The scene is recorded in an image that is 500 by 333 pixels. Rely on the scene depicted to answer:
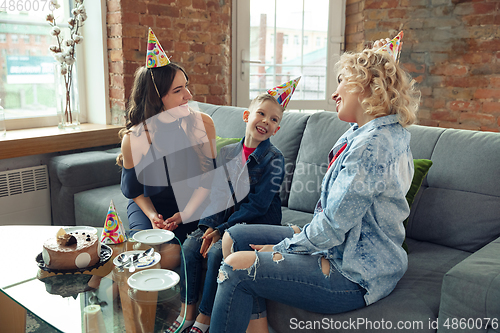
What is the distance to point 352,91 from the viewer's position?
1253mm

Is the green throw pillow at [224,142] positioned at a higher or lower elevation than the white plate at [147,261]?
higher

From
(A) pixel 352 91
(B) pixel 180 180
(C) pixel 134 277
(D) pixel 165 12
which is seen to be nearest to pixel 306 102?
(D) pixel 165 12

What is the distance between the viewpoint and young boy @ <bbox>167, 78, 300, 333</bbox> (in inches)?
61.1

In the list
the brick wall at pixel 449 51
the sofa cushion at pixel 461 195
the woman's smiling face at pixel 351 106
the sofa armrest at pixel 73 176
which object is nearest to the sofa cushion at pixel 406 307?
the sofa cushion at pixel 461 195

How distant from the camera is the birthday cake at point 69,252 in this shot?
1.26m

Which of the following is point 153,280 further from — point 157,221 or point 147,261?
point 157,221

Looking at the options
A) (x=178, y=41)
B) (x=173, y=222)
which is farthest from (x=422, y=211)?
(x=178, y=41)

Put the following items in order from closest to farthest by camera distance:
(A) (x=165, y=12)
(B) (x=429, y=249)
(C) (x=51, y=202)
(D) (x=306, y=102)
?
(B) (x=429, y=249)
(C) (x=51, y=202)
(A) (x=165, y=12)
(D) (x=306, y=102)

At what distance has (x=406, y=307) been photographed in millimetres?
1186

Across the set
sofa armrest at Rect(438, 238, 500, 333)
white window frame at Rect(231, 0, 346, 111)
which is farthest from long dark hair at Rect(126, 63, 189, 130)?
white window frame at Rect(231, 0, 346, 111)

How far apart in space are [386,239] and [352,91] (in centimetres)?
45

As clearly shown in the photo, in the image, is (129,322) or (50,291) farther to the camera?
(50,291)

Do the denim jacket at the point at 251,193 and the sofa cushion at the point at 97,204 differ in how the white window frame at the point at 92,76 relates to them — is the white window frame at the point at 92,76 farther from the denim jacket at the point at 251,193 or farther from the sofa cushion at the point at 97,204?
the denim jacket at the point at 251,193

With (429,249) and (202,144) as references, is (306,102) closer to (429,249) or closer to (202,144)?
(202,144)
